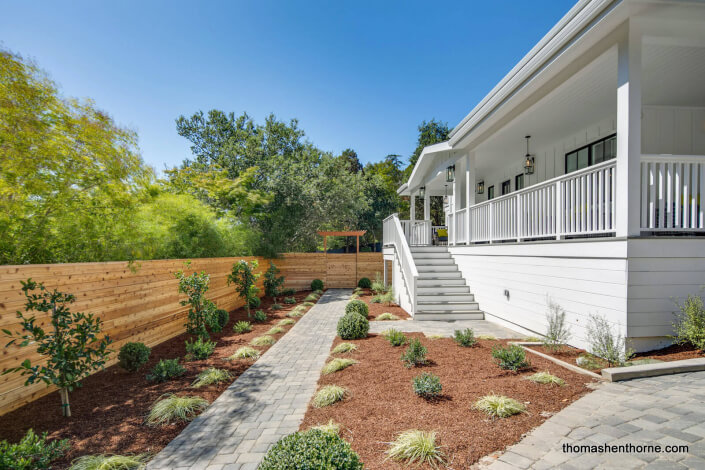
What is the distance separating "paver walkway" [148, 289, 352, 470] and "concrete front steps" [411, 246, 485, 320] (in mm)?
2923

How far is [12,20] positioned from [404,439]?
7.06 metres

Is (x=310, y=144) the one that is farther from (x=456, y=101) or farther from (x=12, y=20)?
(x=12, y=20)

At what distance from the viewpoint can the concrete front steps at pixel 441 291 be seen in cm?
732

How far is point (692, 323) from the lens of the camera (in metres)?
3.65

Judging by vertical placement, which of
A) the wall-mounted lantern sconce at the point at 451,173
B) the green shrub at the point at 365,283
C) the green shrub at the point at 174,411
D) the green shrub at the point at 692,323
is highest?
the wall-mounted lantern sconce at the point at 451,173

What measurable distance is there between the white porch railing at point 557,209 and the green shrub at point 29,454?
20.3 feet

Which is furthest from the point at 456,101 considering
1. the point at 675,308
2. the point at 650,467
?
the point at 650,467

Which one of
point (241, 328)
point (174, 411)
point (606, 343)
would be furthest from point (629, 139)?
point (241, 328)

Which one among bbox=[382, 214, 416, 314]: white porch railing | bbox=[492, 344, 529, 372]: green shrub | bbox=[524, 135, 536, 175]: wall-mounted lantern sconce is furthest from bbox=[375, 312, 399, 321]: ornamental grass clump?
bbox=[524, 135, 536, 175]: wall-mounted lantern sconce

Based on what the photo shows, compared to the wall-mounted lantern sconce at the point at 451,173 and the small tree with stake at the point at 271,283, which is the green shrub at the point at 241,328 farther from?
the wall-mounted lantern sconce at the point at 451,173

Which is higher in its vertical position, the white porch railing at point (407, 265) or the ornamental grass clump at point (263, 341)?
the white porch railing at point (407, 265)

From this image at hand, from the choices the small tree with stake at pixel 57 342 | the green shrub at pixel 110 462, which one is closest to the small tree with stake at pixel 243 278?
the small tree with stake at pixel 57 342

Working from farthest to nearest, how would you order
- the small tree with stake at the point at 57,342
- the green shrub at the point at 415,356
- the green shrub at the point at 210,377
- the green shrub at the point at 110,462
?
1. the green shrub at the point at 415,356
2. the green shrub at the point at 210,377
3. the small tree with stake at the point at 57,342
4. the green shrub at the point at 110,462

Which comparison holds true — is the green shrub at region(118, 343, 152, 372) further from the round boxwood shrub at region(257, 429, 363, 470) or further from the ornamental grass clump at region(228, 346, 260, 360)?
the round boxwood shrub at region(257, 429, 363, 470)
